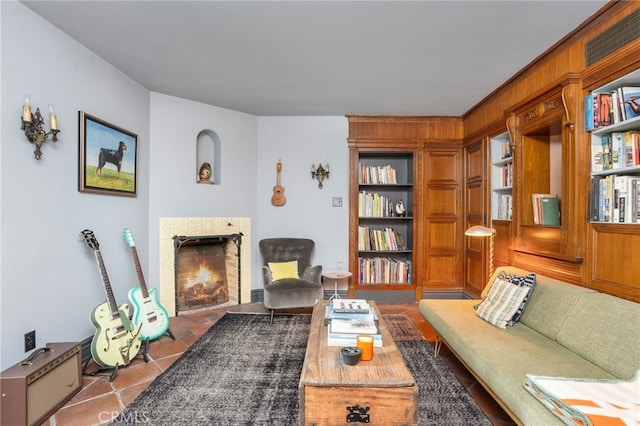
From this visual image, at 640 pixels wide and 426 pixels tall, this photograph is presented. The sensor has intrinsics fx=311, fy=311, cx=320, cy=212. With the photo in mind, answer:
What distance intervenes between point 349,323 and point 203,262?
2.61 m

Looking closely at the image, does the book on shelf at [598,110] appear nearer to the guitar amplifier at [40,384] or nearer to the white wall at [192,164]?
the white wall at [192,164]

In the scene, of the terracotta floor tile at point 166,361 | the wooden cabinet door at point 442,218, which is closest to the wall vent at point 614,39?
the wooden cabinet door at point 442,218

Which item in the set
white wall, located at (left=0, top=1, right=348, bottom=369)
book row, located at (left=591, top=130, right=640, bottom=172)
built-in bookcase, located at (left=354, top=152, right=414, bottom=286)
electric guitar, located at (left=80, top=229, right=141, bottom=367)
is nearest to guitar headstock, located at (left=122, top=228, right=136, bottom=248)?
white wall, located at (left=0, top=1, right=348, bottom=369)

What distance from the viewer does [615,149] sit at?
1.96 m

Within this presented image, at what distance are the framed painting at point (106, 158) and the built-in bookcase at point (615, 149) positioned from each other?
3.73 m

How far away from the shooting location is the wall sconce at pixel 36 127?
1963 millimetres

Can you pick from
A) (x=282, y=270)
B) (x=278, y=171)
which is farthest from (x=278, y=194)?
(x=282, y=270)

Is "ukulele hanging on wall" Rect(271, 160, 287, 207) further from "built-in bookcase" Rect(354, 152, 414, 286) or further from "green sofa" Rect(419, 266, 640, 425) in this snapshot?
"green sofa" Rect(419, 266, 640, 425)

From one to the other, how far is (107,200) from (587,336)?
12.0ft

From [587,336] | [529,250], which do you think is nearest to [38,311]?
[587,336]

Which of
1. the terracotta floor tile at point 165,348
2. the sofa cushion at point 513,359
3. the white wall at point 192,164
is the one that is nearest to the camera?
the sofa cushion at point 513,359

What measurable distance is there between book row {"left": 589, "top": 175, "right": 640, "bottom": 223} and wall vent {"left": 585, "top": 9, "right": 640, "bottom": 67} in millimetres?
793

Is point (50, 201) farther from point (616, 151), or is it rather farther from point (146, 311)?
point (616, 151)

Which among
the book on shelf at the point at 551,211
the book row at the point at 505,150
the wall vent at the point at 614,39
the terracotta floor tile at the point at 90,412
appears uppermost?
the wall vent at the point at 614,39
